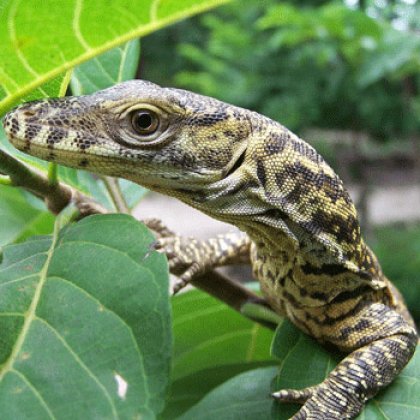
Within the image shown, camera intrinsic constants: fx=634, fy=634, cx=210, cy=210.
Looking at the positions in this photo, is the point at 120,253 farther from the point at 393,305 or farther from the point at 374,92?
the point at 374,92

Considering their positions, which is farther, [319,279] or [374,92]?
[374,92]

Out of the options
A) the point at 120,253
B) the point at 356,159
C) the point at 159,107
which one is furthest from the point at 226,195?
the point at 356,159

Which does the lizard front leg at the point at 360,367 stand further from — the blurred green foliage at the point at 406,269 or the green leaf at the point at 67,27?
the blurred green foliage at the point at 406,269

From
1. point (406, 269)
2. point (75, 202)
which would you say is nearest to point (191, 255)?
point (75, 202)

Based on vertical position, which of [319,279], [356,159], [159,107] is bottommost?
[356,159]

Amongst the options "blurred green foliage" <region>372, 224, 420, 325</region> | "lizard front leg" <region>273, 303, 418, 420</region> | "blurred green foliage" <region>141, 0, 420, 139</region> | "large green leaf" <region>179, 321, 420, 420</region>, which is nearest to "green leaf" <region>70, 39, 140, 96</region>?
"large green leaf" <region>179, 321, 420, 420</region>

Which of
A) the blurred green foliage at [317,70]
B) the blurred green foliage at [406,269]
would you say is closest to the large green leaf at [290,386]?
the blurred green foliage at [317,70]

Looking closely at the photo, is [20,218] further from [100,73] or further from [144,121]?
[144,121]
